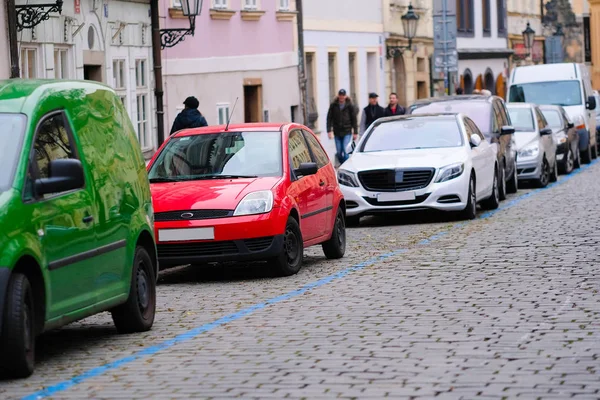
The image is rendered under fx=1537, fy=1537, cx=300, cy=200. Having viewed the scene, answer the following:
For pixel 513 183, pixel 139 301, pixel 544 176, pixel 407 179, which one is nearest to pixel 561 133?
pixel 544 176

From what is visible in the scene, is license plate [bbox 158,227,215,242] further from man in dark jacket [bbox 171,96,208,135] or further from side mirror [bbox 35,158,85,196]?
man in dark jacket [bbox 171,96,208,135]

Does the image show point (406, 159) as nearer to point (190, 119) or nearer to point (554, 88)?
point (190, 119)

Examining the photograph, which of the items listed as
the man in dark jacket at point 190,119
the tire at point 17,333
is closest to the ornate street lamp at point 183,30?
the man in dark jacket at point 190,119

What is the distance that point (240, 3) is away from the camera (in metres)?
32.6

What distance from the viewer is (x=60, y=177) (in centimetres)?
890

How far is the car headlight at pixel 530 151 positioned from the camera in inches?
1107

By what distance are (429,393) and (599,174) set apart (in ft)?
83.4

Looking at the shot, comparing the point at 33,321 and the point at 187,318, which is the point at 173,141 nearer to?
the point at 187,318

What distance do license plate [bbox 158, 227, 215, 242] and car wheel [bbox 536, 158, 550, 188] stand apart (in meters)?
15.3

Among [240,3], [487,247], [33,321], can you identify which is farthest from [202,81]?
[33,321]

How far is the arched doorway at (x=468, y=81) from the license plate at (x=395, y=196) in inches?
1352

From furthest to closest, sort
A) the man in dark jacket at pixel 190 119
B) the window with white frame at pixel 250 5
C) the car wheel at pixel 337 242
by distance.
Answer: the window with white frame at pixel 250 5
the man in dark jacket at pixel 190 119
the car wheel at pixel 337 242

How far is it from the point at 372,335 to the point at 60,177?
7.42 ft

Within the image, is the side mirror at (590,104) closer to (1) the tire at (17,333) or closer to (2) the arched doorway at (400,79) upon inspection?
(2) the arched doorway at (400,79)
